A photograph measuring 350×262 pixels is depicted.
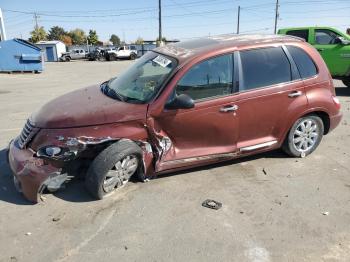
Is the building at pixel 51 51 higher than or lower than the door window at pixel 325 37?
lower

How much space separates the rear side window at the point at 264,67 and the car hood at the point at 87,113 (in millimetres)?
1402

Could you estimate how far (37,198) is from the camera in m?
3.90

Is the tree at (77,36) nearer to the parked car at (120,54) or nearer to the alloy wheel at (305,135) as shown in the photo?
the parked car at (120,54)

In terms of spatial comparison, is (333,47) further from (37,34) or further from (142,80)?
(37,34)

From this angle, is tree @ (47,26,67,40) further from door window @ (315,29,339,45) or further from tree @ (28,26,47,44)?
door window @ (315,29,339,45)

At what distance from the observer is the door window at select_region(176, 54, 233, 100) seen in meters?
4.21

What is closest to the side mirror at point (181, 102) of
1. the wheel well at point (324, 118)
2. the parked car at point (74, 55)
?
the wheel well at point (324, 118)

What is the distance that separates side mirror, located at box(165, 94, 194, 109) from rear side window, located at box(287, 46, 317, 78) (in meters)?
1.76

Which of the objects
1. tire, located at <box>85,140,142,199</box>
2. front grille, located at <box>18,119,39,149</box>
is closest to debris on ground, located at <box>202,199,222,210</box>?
tire, located at <box>85,140,142,199</box>

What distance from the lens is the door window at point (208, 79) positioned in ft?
13.8

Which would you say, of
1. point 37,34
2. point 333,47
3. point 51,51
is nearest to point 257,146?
point 333,47

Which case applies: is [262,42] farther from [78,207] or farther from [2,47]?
[2,47]

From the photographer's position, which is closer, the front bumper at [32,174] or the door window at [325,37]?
the front bumper at [32,174]

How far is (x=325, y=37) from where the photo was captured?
10.8 metres
